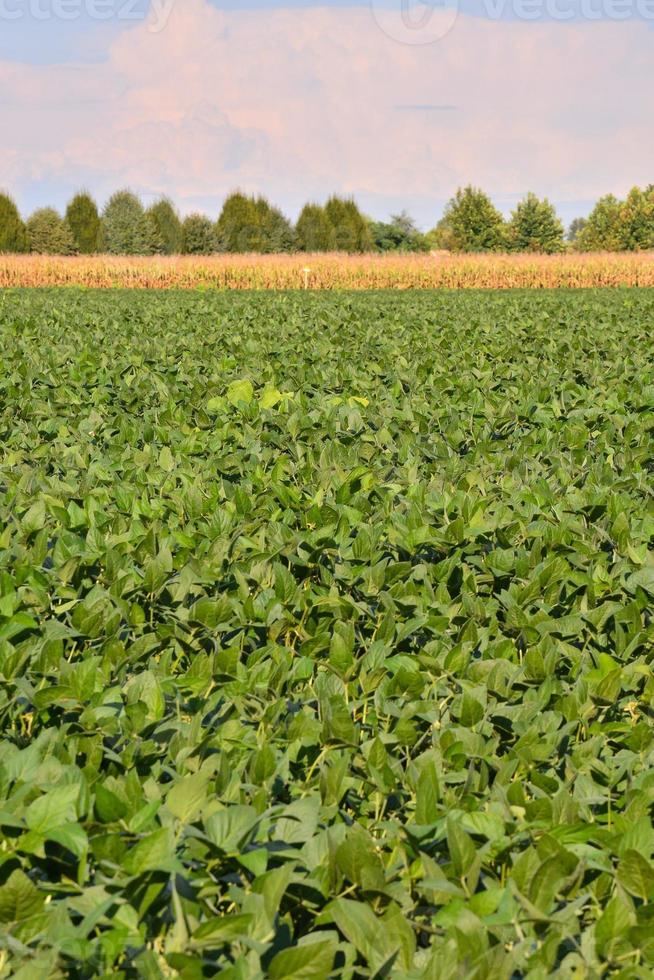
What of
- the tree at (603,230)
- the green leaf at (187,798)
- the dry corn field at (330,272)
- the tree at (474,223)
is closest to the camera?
the green leaf at (187,798)

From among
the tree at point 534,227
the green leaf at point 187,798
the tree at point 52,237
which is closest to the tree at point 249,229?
the tree at point 52,237

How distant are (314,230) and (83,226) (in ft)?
40.9

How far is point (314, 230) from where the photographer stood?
173 feet

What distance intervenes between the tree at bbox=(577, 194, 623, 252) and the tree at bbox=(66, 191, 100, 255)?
1521 inches

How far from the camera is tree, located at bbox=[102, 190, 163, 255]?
172ft

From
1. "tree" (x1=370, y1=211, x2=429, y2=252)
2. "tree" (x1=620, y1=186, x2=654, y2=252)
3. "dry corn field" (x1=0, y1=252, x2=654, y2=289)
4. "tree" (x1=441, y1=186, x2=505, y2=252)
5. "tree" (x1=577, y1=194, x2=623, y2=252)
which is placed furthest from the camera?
"tree" (x1=370, y1=211, x2=429, y2=252)

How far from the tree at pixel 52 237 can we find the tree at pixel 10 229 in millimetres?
4249

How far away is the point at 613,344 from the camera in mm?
9977

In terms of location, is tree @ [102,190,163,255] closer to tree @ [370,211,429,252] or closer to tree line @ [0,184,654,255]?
tree line @ [0,184,654,255]

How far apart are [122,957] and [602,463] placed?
3.81 meters

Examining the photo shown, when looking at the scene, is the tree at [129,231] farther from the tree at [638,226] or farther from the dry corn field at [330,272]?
the tree at [638,226]

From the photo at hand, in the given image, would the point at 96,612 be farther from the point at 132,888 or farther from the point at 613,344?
the point at 613,344

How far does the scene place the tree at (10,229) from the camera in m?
47.5

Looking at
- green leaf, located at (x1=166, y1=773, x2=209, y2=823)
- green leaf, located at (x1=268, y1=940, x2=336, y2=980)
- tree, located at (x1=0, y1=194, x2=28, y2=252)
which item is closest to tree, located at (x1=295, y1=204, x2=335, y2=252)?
tree, located at (x1=0, y1=194, x2=28, y2=252)
